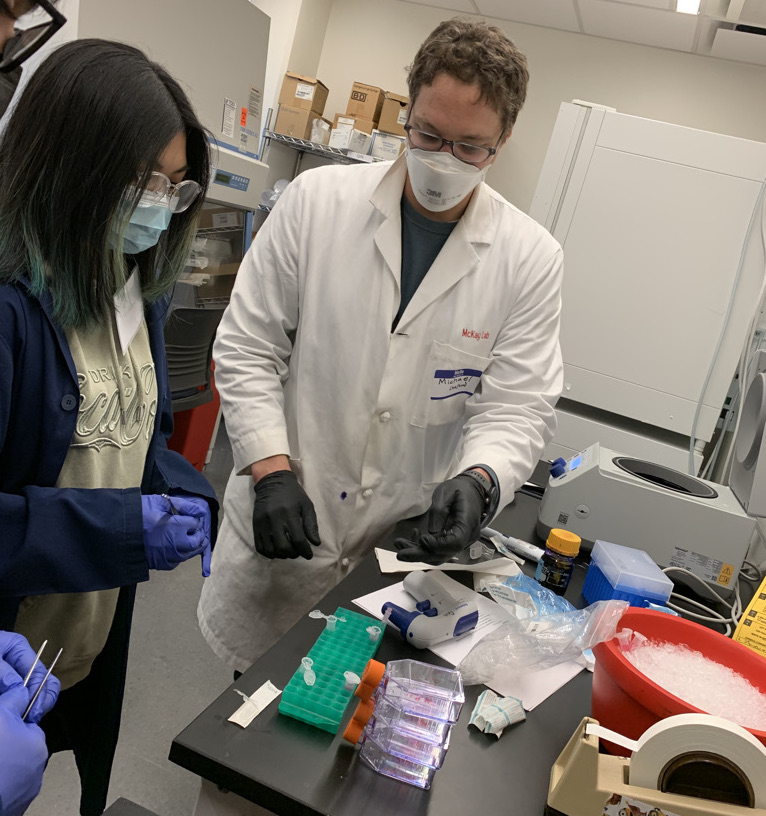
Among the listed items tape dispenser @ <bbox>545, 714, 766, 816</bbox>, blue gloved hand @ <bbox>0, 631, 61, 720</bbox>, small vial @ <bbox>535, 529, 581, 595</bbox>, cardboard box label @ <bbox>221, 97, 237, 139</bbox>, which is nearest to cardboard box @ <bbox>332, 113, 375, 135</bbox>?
cardboard box label @ <bbox>221, 97, 237, 139</bbox>

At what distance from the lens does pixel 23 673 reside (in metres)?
0.80

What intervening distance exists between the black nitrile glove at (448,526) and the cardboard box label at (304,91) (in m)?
3.49

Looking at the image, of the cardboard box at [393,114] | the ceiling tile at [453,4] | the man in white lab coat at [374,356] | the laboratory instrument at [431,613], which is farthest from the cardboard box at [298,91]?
the laboratory instrument at [431,613]

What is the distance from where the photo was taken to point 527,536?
5.02ft

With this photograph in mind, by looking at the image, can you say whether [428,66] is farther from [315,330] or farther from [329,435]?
[329,435]

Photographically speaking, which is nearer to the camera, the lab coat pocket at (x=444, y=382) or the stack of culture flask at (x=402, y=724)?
the stack of culture flask at (x=402, y=724)

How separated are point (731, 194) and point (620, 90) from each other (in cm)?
180

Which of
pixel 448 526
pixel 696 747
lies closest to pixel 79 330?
pixel 448 526

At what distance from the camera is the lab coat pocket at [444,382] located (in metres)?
1.30

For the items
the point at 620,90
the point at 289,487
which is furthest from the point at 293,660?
the point at 620,90

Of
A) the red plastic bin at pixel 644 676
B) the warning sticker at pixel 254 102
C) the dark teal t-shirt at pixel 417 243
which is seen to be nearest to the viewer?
the red plastic bin at pixel 644 676

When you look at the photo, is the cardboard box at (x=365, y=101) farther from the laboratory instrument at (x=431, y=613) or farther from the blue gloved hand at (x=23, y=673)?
the blue gloved hand at (x=23, y=673)

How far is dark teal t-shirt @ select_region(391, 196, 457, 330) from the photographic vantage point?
52.6 inches

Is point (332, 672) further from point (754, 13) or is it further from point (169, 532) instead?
point (754, 13)
